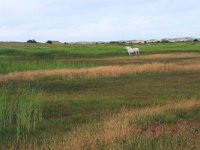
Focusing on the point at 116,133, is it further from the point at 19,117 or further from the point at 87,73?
the point at 87,73

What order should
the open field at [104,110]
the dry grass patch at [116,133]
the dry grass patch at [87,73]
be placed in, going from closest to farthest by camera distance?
the dry grass patch at [116,133] < the open field at [104,110] < the dry grass patch at [87,73]

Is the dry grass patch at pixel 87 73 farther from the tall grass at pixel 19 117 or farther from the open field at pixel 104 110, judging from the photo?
the tall grass at pixel 19 117

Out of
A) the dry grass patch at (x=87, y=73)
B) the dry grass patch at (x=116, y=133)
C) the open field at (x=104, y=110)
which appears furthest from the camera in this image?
the dry grass patch at (x=87, y=73)

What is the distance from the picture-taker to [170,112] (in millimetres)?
16438

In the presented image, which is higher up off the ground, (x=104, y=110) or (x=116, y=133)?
(x=116, y=133)

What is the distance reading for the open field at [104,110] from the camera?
11.6m

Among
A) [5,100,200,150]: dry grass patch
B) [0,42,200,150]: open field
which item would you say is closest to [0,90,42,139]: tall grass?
[0,42,200,150]: open field

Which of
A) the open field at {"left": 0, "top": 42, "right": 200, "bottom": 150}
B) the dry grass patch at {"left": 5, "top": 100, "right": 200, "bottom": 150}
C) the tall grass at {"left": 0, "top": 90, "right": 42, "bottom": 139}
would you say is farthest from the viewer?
the tall grass at {"left": 0, "top": 90, "right": 42, "bottom": 139}

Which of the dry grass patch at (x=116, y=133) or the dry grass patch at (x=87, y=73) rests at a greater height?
the dry grass patch at (x=116, y=133)

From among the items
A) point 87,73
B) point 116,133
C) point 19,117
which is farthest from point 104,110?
point 87,73

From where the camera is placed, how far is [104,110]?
62.2 ft

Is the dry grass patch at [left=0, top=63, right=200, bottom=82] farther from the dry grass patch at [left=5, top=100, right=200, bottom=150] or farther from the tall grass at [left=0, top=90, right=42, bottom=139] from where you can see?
the dry grass patch at [left=5, top=100, right=200, bottom=150]

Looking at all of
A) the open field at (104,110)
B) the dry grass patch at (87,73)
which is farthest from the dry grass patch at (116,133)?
the dry grass patch at (87,73)

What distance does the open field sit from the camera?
11570 millimetres
